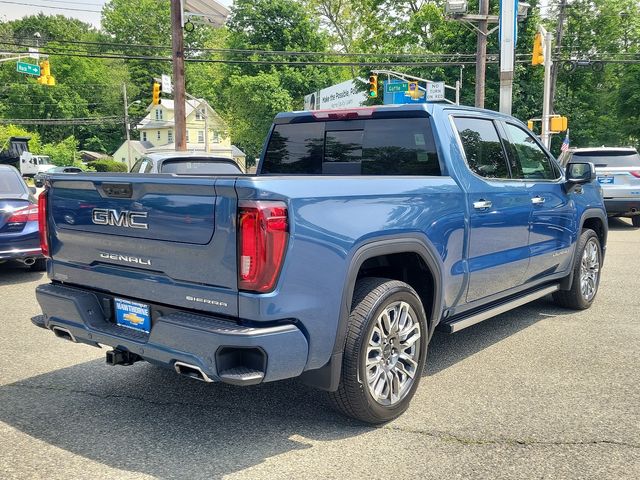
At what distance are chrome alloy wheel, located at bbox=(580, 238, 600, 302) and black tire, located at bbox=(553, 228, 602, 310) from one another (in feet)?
0.11

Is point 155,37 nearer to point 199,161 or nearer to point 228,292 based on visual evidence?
point 199,161

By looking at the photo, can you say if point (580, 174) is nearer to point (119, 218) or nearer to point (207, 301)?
point (207, 301)

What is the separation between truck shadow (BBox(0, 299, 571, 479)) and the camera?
10.8ft

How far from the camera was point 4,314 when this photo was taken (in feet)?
21.2

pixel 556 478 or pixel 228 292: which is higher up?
pixel 228 292

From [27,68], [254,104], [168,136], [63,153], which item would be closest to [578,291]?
[27,68]

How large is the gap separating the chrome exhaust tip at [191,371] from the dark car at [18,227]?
581 centimetres

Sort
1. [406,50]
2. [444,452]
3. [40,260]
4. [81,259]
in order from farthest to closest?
1. [406,50]
2. [40,260]
3. [81,259]
4. [444,452]

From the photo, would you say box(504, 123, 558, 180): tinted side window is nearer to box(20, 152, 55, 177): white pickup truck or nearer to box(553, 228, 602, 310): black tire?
box(553, 228, 602, 310): black tire

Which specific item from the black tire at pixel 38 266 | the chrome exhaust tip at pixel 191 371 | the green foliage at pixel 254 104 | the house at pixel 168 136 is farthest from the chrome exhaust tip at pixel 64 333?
the house at pixel 168 136

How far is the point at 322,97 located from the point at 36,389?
131 ft

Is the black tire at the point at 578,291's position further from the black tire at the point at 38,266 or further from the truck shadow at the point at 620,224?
the truck shadow at the point at 620,224

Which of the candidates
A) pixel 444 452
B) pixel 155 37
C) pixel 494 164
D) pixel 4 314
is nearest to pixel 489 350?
pixel 494 164

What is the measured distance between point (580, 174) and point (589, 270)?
51.7 inches
